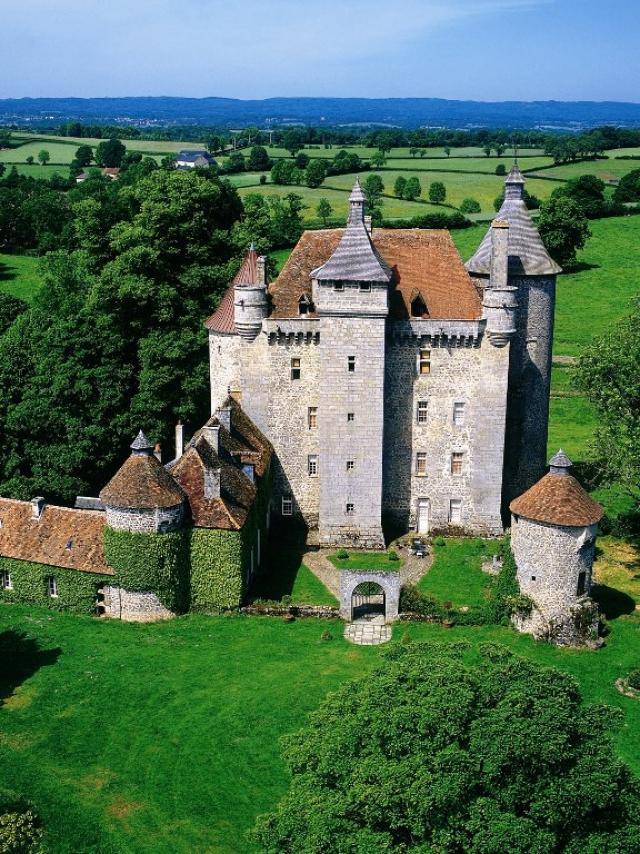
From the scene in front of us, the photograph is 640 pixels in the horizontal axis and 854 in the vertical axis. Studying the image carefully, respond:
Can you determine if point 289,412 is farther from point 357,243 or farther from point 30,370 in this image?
point 30,370

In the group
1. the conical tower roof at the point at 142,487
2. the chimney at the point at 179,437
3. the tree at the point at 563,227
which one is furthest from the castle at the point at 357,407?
the tree at the point at 563,227

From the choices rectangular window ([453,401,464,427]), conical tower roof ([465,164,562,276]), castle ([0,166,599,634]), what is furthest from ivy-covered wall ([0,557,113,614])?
conical tower roof ([465,164,562,276])

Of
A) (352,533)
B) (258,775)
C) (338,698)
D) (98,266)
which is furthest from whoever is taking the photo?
(98,266)

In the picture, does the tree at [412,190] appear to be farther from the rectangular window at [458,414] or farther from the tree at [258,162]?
the rectangular window at [458,414]

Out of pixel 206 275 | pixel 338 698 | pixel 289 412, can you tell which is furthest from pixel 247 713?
pixel 206 275

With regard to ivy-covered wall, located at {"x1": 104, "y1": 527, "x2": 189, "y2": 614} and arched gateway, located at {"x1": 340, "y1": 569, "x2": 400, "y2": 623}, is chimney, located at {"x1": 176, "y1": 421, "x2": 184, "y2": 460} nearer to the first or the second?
ivy-covered wall, located at {"x1": 104, "y1": 527, "x2": 189, "y2": 614}
